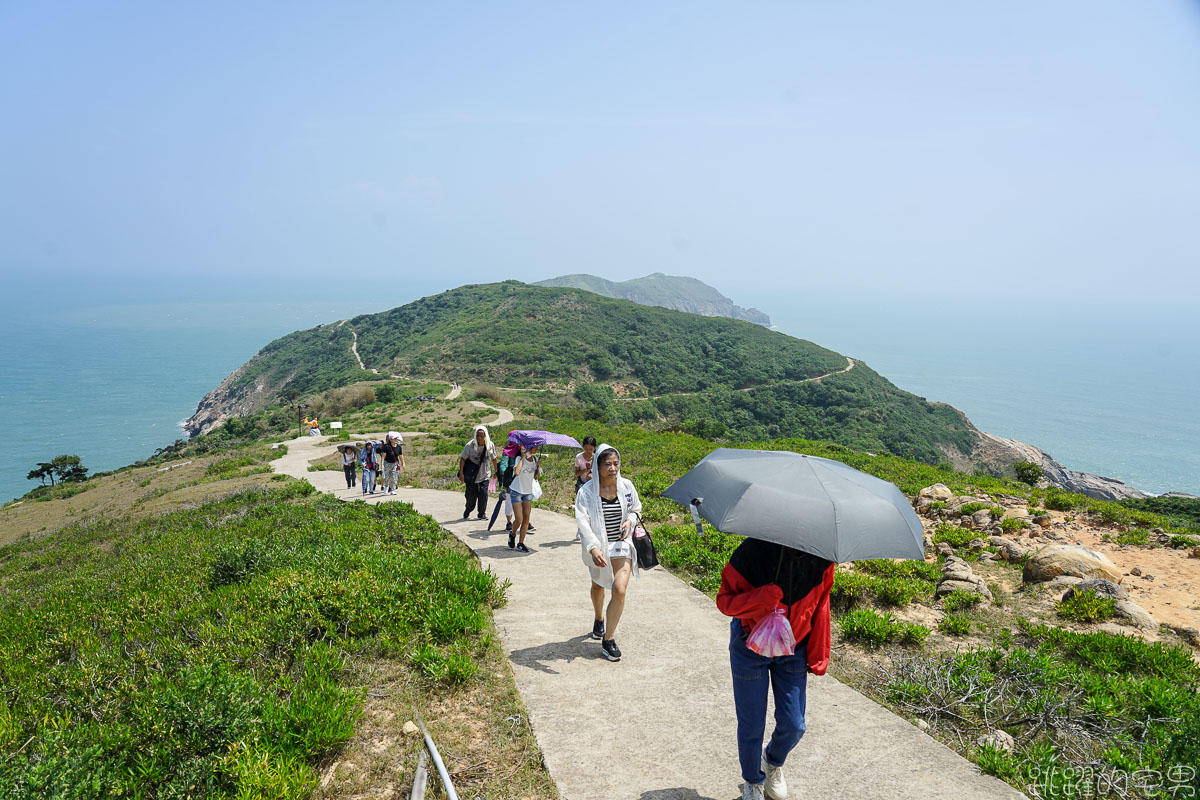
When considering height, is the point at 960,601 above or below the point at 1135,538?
above

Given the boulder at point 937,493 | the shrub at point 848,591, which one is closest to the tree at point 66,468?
the boulder at point 937,493

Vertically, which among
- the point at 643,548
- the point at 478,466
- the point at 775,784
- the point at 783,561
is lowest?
the point at 775,784

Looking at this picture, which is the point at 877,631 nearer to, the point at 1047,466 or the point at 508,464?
the point at 508,464

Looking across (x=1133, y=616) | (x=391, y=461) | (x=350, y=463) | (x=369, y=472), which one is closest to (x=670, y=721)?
(x=1133, y=616)

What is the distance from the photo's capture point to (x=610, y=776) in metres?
4.15

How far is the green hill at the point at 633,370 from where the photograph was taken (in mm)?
64250

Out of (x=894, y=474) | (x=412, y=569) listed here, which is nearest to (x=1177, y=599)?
(x=894, y=474)

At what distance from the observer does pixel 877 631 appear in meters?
6.59

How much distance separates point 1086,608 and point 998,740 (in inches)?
162

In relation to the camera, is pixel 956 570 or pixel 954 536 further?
pixel 954 536

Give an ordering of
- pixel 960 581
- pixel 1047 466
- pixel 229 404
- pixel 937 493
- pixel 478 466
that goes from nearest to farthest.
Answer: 1. pixel 960 581
2. pixel 478 466
3. pixel 937 493
4. pixel 1047 466
5. pixel 229 404

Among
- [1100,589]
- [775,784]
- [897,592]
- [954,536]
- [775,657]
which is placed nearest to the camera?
[775,657]

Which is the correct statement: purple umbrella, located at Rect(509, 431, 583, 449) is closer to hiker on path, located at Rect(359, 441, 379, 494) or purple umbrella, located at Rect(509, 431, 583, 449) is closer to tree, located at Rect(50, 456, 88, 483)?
hiker on path, located at Rect(359, 441, 379, 494)

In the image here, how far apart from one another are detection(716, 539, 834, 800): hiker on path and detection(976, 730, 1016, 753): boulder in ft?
6.70
